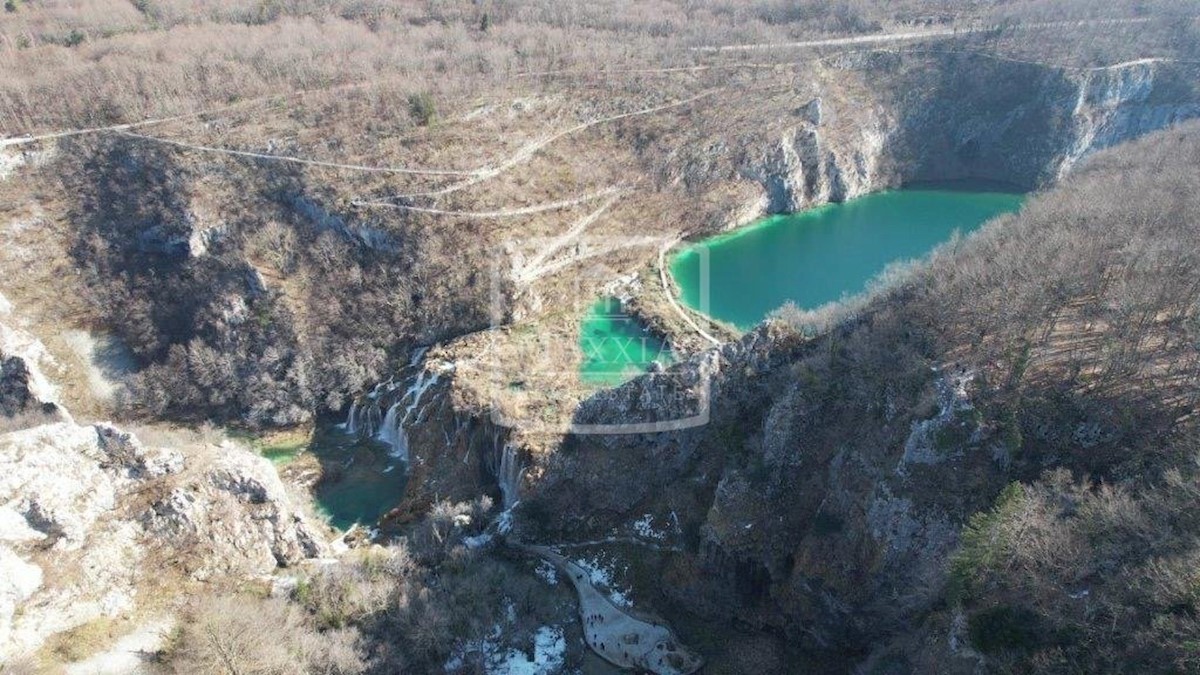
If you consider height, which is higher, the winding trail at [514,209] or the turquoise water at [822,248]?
the winding trail at [514,209]

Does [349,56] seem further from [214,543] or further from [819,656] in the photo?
[819,656]

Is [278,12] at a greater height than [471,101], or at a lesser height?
greater

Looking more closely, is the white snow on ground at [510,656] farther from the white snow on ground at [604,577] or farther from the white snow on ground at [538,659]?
the white snow on ground at [604,577]

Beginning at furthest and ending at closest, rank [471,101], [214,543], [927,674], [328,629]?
[471,101]
[214,543]
[328,629]
[927,674]

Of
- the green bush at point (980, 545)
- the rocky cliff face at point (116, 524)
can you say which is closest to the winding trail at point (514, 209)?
the rocky cliff face at point (116, 524)

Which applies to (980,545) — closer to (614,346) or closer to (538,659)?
(538,659)

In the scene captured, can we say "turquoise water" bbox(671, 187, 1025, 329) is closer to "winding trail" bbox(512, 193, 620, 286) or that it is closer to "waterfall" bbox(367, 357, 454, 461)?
"winding trail" bbox(512, 193, 620, 286)

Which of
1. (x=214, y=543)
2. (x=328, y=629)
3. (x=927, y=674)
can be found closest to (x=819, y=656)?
(x=927, y=674)
